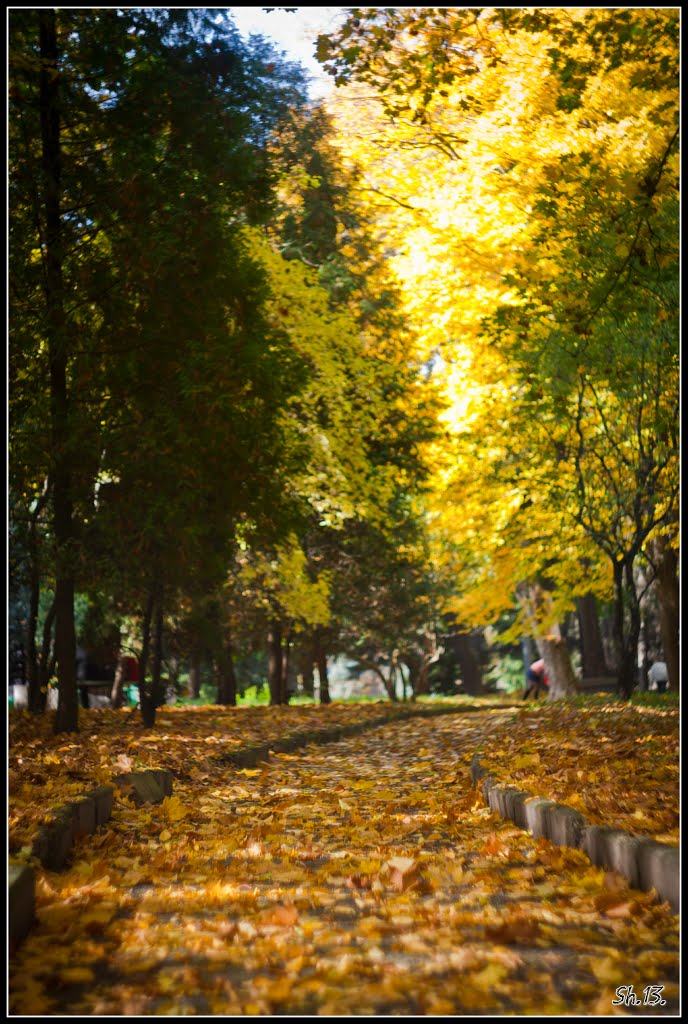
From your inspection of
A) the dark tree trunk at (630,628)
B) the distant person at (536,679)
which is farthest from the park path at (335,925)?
the distant person at (536,679)

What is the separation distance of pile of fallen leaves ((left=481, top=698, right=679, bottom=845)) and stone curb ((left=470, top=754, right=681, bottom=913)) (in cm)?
13

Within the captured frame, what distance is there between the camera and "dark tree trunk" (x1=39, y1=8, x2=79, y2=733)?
8.40m

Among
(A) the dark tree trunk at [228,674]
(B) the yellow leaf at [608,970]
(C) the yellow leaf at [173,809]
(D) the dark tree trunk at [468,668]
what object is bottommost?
(D) the dark tree trunk at [468,668]

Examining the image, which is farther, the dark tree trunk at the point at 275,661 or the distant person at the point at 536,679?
the distant person at the point at 536,679

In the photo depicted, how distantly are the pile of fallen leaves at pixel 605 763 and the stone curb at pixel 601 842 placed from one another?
0.41 feet

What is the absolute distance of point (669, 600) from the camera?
15.0 m

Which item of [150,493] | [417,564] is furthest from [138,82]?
[417,564]

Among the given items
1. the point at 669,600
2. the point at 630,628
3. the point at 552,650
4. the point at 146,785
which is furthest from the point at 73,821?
the point at 552,650

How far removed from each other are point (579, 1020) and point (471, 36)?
7.58 m

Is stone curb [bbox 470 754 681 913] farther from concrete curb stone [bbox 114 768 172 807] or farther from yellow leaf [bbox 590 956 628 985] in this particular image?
concrete curb stone [bbox 114 768 172 807]

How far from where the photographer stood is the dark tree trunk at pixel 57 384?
8398 millimetres

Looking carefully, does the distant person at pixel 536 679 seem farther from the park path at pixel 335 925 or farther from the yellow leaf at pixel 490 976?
the yellow leaf at pixel 490 976

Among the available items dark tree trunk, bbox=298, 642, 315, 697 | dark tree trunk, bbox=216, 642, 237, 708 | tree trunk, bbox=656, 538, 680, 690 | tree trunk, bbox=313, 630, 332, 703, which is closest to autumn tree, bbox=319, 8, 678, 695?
tree trunk, bbox=656, 538, 680, 690

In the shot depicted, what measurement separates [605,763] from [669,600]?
27.9 ft
